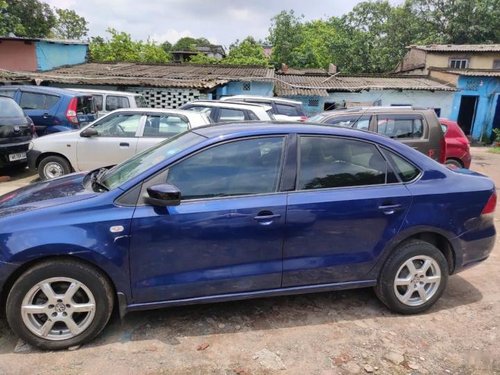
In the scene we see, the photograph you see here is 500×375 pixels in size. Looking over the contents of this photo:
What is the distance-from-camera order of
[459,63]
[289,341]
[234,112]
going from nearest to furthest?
[289,341], [234,112], [459,63]

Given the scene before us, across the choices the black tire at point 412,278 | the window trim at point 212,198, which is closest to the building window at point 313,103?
the black tire at point 412,278

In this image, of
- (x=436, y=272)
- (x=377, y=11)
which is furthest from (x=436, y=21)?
(x=436, y=272)

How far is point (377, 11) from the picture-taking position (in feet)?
118

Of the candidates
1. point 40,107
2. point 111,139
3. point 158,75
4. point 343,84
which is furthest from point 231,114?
point 343,84

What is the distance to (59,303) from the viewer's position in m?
2.79

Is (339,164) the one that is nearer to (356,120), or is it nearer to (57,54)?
(356,120)

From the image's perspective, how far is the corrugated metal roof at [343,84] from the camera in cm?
1923

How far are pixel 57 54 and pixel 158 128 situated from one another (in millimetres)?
17464

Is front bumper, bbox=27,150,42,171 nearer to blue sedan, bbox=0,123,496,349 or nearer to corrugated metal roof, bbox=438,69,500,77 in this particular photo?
blue sedan, bbox=0,123,496,349

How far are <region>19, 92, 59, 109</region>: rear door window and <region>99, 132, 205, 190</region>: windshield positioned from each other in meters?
7.24

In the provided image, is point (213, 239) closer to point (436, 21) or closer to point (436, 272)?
point (436, 272)

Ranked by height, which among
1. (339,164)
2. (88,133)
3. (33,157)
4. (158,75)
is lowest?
(33,157)

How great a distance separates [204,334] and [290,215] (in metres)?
1.14

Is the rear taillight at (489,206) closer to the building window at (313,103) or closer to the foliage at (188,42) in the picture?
the building window at (313,103)
